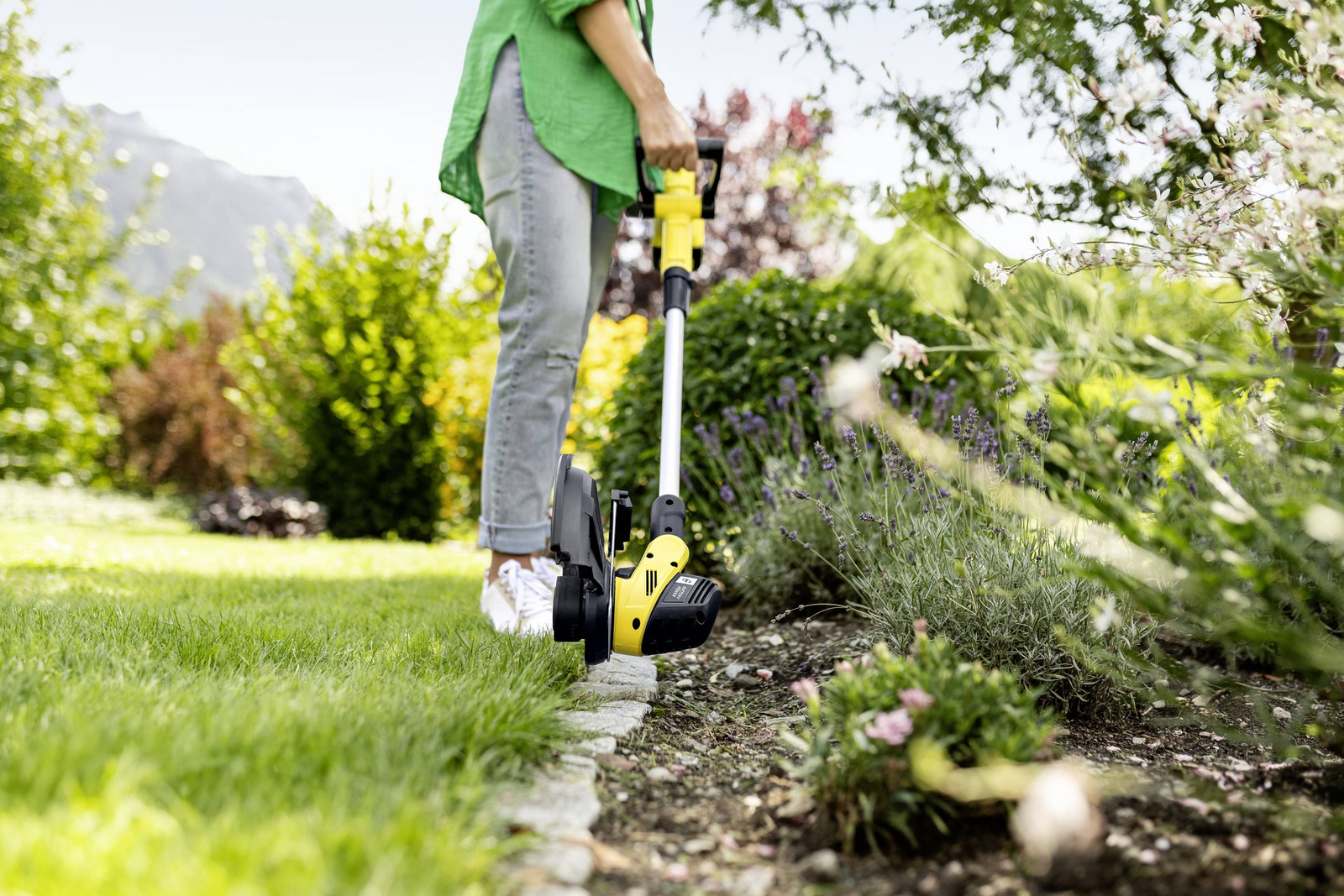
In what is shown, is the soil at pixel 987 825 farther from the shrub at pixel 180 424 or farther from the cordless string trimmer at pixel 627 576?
the shrub at pixel 180 424

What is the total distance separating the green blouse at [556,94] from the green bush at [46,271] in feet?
26.8

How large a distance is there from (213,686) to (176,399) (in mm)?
10076

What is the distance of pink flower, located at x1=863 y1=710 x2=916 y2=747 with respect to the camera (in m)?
1.06

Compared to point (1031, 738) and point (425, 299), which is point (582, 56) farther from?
point (425, 299)

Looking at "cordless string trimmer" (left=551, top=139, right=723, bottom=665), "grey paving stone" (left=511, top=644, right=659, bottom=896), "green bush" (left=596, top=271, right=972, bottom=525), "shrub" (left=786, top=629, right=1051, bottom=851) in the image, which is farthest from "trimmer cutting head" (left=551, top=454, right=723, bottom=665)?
"green bush" (left=596, top=271, right=972, bottom=525)

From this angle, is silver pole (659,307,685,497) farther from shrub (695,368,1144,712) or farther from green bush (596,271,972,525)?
green bush (596,271,972,525)

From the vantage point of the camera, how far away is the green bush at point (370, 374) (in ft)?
19.5

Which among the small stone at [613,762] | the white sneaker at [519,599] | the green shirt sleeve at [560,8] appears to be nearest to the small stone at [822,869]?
the small stone at [613,762]

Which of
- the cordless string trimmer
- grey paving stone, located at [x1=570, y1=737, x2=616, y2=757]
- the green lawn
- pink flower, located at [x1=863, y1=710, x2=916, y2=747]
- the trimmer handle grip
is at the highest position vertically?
the trimmer handle grip

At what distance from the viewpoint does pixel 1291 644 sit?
92 cm

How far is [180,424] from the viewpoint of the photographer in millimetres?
10016

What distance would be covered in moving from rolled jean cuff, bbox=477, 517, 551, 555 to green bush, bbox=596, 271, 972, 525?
107cm

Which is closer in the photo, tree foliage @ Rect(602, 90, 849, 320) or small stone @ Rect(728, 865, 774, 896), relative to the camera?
small stone @ Rect(728, 865, 774, 896)

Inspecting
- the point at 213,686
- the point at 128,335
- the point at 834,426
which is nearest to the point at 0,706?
the point at 213,686
